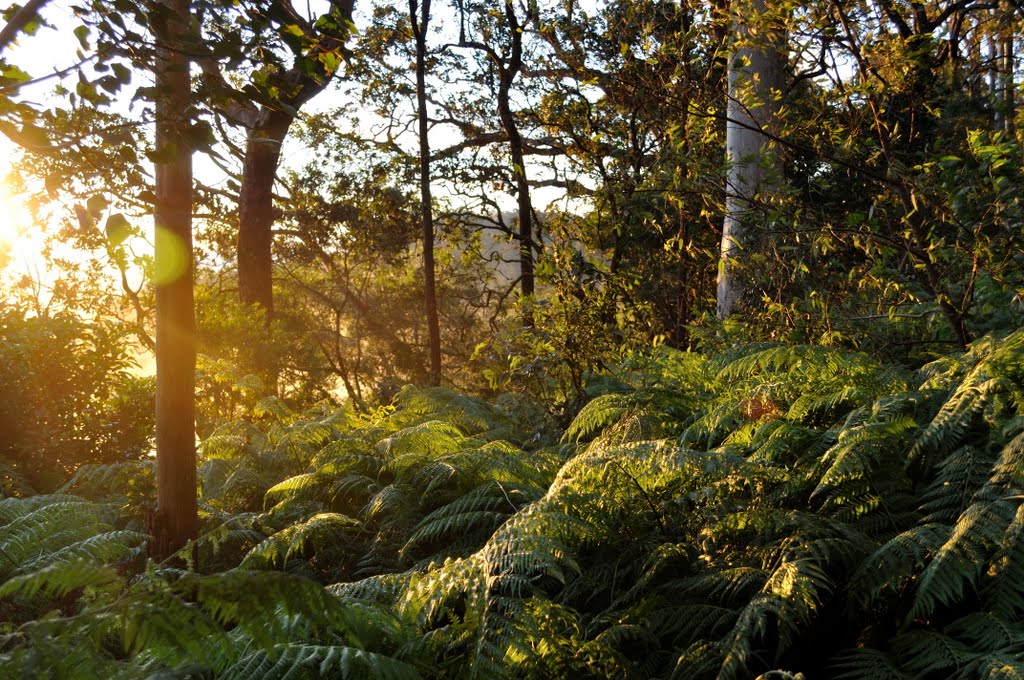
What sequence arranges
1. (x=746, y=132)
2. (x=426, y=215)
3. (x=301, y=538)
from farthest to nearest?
1. (x=426, y=215)
2. (x=746, y=132)
3. (x=301, y=538)

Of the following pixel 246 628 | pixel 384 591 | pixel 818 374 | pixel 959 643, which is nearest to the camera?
pixel 246 628

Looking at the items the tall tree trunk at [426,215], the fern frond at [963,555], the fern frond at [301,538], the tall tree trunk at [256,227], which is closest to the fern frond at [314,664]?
the fern frond at [301,538]

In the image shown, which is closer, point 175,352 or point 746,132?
point 175,352

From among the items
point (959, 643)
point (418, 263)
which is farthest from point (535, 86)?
point (959, 643)

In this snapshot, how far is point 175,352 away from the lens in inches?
163

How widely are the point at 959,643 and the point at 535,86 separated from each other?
11179 mm

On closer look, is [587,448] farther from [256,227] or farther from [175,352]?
[256,227]

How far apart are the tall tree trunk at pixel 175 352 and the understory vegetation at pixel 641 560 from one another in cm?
25

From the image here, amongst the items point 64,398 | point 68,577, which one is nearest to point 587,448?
point 68,577

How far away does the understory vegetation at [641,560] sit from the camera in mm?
2072

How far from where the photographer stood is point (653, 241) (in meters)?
10.7

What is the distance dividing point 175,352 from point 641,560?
2.45 meters

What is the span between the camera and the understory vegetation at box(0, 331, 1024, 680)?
207 centimetres

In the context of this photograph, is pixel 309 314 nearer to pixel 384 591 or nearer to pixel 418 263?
pixel 418 263
